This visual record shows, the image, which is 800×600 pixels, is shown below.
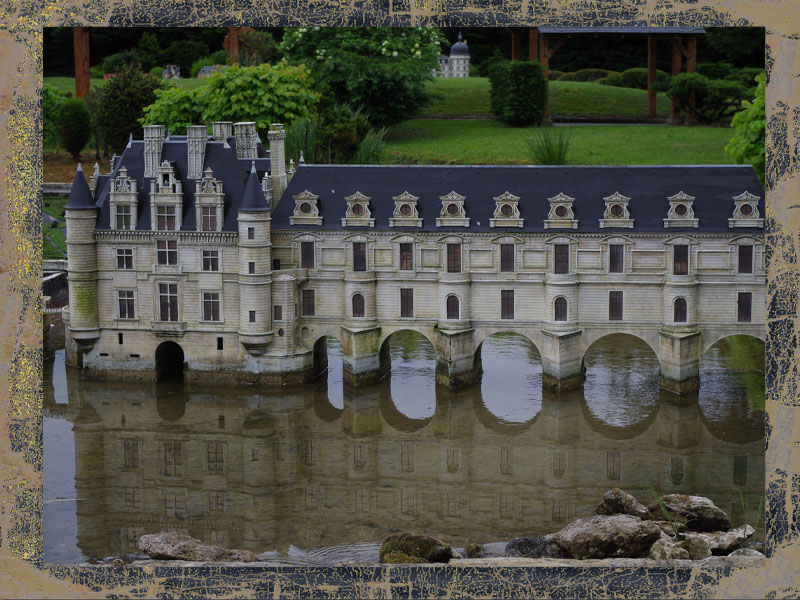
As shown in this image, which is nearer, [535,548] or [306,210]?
[535,548]

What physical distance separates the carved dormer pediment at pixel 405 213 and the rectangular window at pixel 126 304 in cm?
1338

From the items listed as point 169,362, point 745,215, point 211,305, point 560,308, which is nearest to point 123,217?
point 211,305

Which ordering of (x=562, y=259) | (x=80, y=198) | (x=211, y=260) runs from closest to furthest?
(x=562, y=259) → (x=211, y=260) → (x=80, y=198)

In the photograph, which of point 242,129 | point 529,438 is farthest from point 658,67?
point 529,438

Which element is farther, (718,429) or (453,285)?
(453,285)

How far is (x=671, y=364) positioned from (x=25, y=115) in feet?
138

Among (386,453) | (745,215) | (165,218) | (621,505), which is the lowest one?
(621,505)

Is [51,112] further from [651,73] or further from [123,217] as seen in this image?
[651,73]

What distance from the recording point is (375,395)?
59.0 m

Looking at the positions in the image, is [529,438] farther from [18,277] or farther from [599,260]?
[18,277]

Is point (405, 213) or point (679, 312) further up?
point (405, 213)

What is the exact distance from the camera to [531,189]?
193ft

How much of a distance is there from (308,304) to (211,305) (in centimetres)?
472

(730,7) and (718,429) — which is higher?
(730,7)
